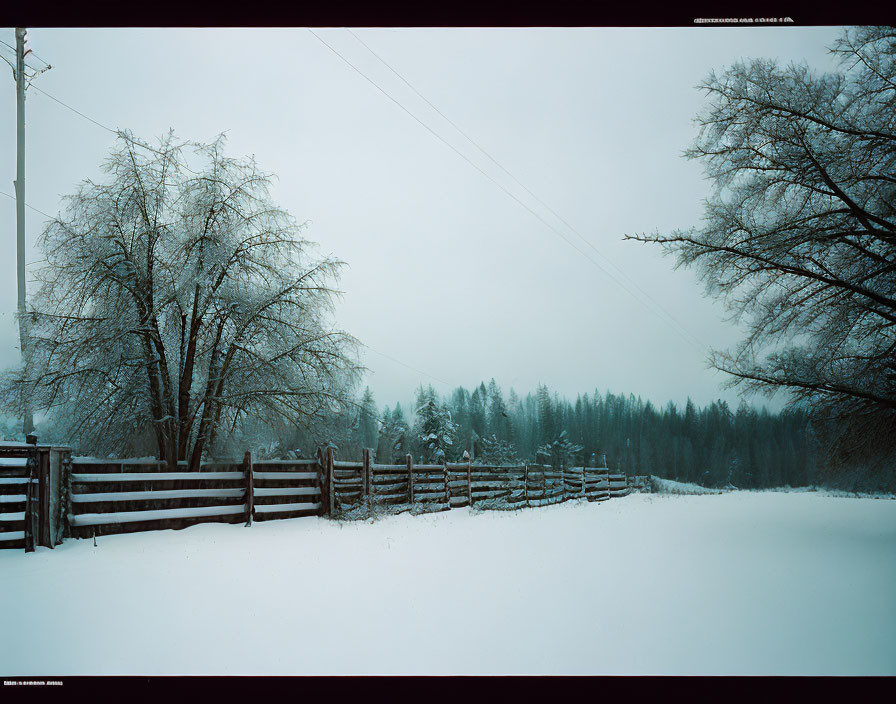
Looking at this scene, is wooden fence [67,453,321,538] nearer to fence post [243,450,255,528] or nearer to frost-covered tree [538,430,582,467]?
fence post [243,450,255,528]

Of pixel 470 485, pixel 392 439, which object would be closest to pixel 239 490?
pixel 392 439

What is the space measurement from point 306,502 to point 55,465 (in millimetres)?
3761

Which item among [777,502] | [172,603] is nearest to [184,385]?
[172,603]

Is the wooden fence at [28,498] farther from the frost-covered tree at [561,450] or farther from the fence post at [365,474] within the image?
the frost-covered tree at [561,450]

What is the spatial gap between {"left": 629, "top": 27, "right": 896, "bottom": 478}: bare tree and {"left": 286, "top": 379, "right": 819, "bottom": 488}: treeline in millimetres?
514

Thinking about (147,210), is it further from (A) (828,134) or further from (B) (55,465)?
(A) (828,134)

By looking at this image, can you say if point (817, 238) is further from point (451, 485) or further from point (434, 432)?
point (451, 485)

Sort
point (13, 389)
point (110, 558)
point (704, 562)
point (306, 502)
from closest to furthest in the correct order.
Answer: point (704, 562) → point (110, 558) → point (13, 389) → point (306, 502)

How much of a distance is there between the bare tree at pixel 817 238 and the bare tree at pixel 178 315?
206 inches

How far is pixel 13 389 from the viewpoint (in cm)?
730

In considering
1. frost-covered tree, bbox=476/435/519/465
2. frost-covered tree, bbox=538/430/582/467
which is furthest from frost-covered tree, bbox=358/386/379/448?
frost-covered tree, bbox=538/430/582/467

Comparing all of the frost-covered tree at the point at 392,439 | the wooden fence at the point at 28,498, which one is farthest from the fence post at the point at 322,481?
the wooden fence at the point at 28,498

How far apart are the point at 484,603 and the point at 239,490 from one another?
505 centimetres

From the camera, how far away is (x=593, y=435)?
7543 mm
